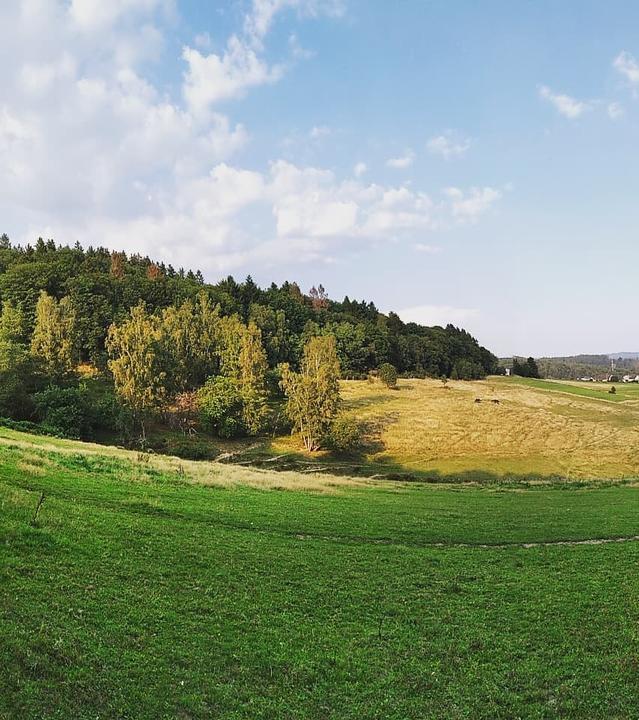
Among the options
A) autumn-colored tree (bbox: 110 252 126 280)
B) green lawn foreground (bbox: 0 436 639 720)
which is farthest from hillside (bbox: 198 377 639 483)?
autumn-colored tree (bbox: 110 252 126 280)

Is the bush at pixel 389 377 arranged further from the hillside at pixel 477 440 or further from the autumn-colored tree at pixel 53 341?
the autumn-colored tree at pixel 53 341

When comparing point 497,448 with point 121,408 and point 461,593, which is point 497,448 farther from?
point 461,593

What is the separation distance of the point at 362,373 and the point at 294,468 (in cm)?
9785

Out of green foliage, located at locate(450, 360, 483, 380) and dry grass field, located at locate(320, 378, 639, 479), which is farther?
green foliage, located at locate(450, 360, 483, 380)

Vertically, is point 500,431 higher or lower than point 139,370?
lower

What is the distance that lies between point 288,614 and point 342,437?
213 feet

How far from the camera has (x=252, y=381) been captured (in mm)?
94562

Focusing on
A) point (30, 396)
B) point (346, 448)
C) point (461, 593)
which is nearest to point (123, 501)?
point (461, 593)

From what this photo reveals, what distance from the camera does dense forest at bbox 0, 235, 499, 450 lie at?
270ft

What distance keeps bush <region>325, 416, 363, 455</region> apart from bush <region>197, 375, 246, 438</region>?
16196 mm

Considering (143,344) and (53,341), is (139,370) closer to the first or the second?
(143,344)

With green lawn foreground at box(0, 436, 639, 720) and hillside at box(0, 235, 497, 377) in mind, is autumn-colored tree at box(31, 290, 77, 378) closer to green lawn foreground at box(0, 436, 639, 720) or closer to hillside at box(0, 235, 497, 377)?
hillside at box(0, 235, 497, 377)

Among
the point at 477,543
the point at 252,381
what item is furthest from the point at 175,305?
the point at 477,543

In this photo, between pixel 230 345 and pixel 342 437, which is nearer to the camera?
pixel 342 437
